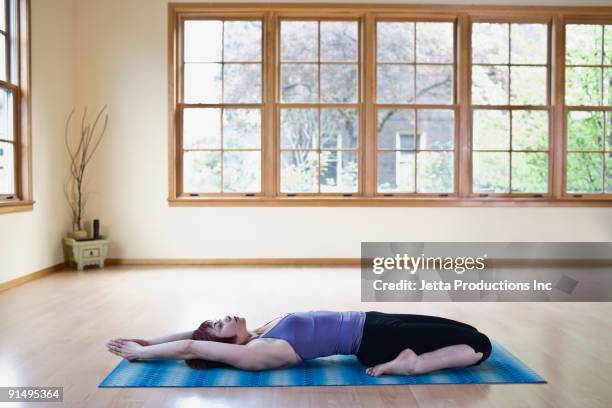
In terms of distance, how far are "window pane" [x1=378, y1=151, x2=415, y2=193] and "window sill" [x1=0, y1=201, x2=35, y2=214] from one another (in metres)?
3.77

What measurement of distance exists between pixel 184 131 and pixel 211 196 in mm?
827

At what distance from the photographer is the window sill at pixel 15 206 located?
16.8 ft

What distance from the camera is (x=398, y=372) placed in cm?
288

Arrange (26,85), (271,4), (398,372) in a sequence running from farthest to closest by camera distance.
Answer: (271,4) → (26,85) → (398,372)

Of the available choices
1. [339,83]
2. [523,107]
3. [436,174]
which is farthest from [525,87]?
[339,83]

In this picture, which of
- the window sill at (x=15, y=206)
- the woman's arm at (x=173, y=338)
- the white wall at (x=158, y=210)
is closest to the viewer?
the woman's arm at (x=173, y=338)

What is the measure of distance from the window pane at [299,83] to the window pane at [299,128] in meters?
0.15

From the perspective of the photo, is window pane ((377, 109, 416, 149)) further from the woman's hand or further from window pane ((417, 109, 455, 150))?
the woman's hand

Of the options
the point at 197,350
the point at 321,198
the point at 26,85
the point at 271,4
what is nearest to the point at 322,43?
the point at 271,4

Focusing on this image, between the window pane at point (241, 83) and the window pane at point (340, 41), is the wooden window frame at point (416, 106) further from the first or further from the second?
the window pane at point (241, 83)

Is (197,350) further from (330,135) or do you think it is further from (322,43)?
(322,43)

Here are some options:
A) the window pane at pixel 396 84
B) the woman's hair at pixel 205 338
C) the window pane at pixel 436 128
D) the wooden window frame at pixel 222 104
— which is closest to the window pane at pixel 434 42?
the window pane at pixel 396 84

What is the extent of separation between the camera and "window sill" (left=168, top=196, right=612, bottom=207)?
664 cm

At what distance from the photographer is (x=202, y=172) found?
6.75 meters
